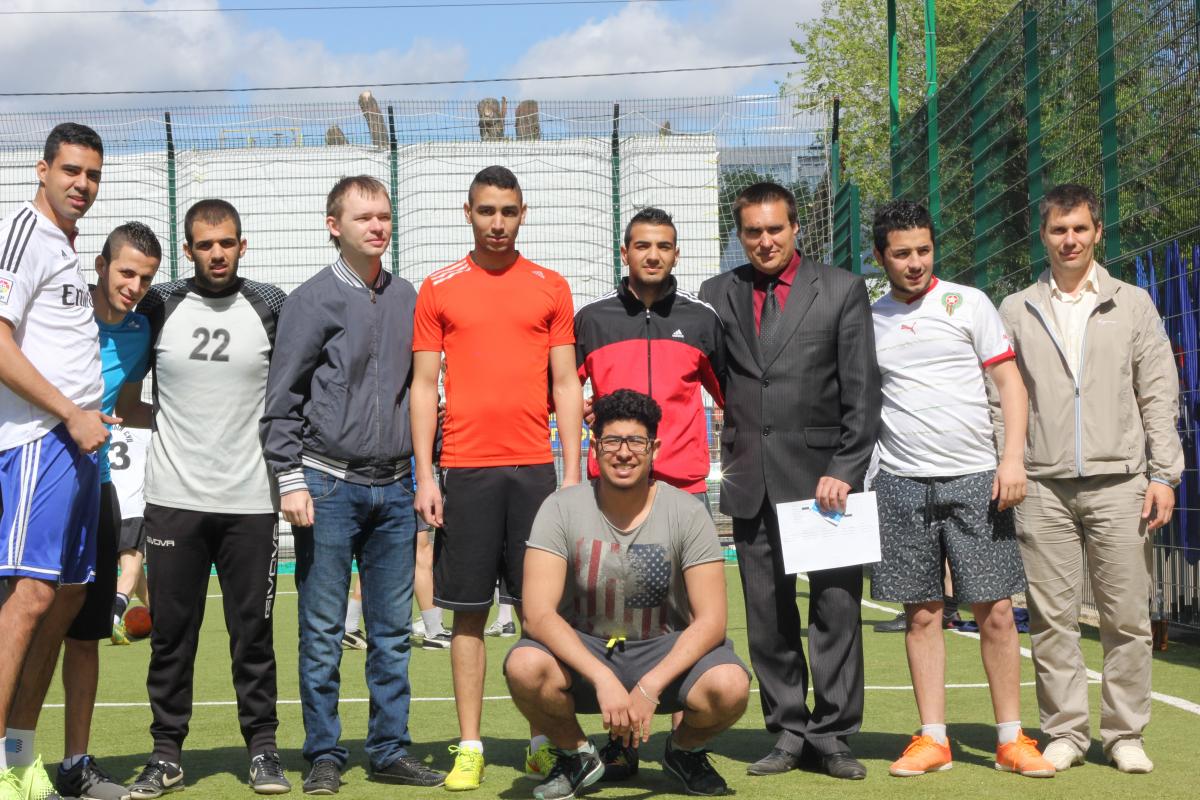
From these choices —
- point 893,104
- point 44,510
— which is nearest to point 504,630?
point 44,510

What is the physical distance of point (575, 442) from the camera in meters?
5.45

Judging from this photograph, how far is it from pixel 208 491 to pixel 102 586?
486 millimetres

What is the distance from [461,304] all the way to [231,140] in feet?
32.2

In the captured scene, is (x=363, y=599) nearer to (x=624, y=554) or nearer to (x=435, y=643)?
(x=624, y=554)

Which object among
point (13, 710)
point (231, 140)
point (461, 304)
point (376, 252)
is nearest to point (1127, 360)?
point (461, 304)

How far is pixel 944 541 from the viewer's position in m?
5.36

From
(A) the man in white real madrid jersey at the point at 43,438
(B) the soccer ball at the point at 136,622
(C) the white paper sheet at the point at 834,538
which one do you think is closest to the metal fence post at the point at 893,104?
(B) the soccer ball at the point at 136,622

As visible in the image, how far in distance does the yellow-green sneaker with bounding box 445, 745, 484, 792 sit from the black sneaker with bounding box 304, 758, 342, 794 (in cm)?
39

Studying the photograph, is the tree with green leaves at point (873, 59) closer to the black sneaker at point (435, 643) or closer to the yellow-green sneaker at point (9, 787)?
the black sneaker at point (435, 643)

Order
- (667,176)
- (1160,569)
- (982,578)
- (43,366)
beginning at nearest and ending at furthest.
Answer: (43,366) < (982,578) < (1160,569) < (667,176)

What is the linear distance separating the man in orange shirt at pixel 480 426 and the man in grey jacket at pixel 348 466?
127 millimetres

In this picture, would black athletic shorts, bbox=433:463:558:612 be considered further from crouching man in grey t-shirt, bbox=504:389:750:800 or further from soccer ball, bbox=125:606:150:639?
soccer ball, bbox=125:606:150:639

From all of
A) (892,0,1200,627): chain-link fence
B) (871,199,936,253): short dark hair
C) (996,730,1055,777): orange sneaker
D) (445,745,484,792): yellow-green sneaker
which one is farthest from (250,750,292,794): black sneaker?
(892,0,1200,627): chain-link fence

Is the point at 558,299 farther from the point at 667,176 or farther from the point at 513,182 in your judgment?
the point at 667,176
